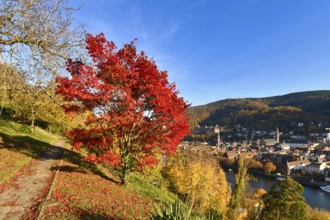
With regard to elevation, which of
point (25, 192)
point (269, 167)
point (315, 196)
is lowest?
point (315, 196)

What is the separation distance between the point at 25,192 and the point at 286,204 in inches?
1119

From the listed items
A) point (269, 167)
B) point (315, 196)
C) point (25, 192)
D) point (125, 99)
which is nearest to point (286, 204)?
point (125, 99)

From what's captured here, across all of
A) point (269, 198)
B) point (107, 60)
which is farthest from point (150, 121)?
point (269, 198)

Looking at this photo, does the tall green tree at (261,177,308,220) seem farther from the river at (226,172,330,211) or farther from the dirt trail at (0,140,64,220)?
the river at (226,172,330,211)

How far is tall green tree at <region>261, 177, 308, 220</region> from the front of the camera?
1111 inches

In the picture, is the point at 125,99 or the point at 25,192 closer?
the point at 25,192

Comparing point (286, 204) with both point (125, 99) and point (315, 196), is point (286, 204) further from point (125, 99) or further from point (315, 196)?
point (315, 196)

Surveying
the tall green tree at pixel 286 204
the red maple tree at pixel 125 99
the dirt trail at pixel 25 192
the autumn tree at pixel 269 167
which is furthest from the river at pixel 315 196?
the dirt trail at pixel 25 192

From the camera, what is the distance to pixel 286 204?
28.5 meters

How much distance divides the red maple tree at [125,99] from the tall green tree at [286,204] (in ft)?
74.9

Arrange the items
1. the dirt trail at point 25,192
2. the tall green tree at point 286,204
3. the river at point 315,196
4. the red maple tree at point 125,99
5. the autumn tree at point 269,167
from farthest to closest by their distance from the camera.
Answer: the autumn tree at point 269,167, the river at point 315,196, the tall green tree at point 286,204, the red maple tree at point 125,99, the dirt trail at point 25,192

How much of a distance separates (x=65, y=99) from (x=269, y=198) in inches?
1096

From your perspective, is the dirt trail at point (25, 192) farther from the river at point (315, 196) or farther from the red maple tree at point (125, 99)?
the river at point (315, 196)

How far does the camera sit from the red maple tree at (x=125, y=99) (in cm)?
1039
